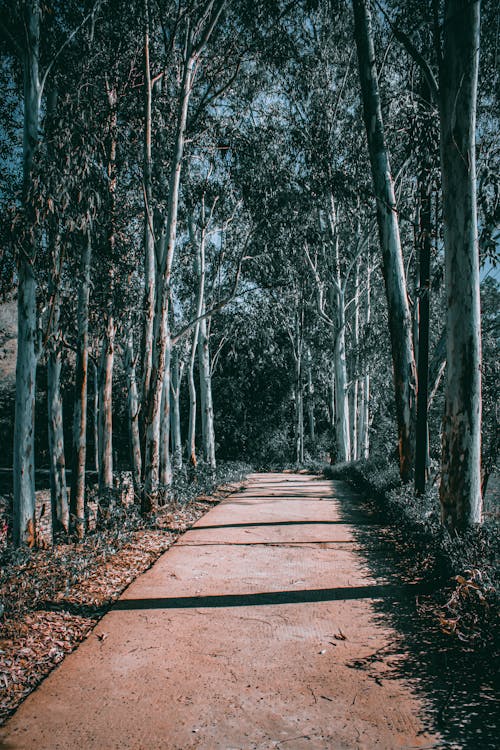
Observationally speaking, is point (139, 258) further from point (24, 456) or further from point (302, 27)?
point (24, 456)

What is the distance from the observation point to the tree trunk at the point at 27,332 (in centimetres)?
661

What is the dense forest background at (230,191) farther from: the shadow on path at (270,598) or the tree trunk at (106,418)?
the shadow on path at (270,598)

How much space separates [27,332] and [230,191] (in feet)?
31.2

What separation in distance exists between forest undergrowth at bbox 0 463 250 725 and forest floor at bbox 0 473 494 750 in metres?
0.17

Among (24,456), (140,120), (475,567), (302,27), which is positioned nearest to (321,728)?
(475,567)

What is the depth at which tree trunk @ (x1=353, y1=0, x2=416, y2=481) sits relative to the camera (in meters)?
9.15

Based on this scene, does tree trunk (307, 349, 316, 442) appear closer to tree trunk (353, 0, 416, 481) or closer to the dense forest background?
the dense forest background

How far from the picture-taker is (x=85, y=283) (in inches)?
409

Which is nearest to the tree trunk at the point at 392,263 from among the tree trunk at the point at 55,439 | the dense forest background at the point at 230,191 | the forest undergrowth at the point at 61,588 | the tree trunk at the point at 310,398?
the dense forest background at the point at 230,191

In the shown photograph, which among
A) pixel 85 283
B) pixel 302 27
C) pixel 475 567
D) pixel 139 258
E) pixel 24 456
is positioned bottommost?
pixel 475 567

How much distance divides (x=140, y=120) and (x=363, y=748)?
12302mm

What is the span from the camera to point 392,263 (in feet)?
31.3

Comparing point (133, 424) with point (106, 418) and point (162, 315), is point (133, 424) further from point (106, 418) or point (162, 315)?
point (162, 315)

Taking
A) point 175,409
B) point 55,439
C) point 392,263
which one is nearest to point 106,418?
point 55,439
